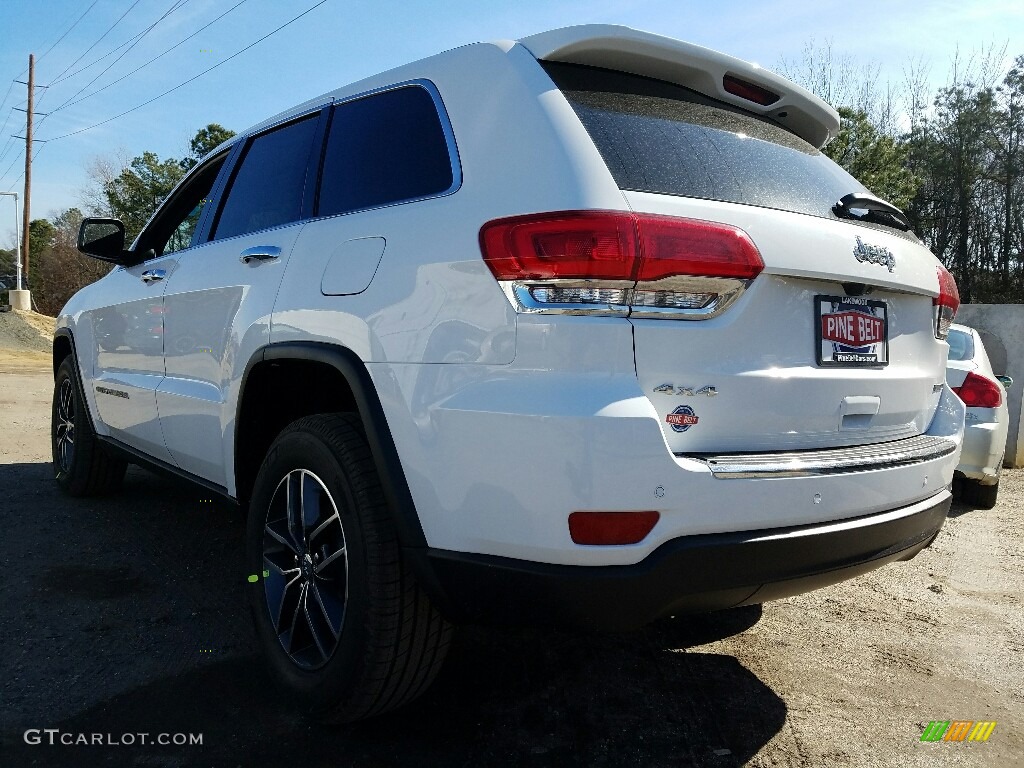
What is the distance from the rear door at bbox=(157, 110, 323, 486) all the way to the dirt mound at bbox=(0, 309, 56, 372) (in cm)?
1706

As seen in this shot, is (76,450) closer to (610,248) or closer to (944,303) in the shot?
(610,248)

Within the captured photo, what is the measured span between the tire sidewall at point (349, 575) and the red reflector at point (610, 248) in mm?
761

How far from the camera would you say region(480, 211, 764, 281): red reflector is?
1.80 metres

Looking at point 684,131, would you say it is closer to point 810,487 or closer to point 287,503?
point 810,487

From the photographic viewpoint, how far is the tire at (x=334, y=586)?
2092mm

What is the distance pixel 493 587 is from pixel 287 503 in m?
0.91

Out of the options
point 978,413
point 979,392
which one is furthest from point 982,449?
point 979,392

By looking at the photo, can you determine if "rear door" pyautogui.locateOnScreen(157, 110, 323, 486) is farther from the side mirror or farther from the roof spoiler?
the roof spoiler

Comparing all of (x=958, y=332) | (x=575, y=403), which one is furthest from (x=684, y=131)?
(x=958, y=332)

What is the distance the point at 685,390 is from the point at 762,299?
1.08 ft

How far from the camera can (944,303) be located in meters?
2.60

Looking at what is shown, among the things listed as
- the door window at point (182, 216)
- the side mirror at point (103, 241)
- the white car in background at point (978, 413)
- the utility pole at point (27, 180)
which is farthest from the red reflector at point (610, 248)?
the utility pole at point (27, 180)

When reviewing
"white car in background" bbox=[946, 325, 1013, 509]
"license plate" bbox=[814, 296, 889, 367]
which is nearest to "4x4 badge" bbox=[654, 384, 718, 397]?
"license plate" bbox=[814, 296, 889, 367]

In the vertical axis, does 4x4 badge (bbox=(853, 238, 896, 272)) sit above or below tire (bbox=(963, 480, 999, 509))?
above
